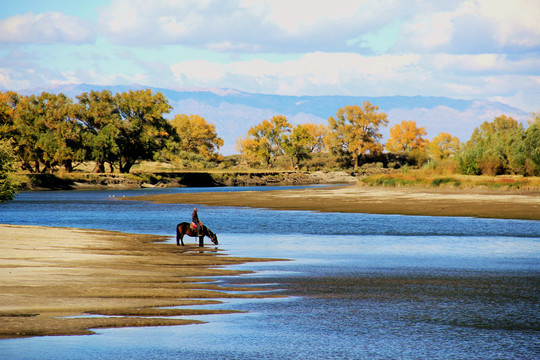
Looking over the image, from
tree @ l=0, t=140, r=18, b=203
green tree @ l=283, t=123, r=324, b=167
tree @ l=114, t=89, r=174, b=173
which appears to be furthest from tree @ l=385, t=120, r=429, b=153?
tree @ l=0, t=140, r=18, b=203

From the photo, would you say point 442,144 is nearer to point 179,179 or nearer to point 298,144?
point 298,144

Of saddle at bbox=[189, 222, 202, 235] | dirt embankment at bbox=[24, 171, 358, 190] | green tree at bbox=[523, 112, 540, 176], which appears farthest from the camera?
dirt embankment at bbox=[24, 171, 358, 190]

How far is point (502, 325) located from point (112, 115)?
101 meters

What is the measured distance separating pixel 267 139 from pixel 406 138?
3864cm

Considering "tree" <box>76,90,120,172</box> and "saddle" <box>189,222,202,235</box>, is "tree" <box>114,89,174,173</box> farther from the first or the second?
"saddle" <box>189,222,202,235</box>

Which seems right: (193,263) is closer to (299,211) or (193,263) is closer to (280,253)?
(280,253)

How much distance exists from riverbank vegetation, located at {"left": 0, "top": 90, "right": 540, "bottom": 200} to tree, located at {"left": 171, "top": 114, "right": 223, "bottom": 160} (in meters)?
0.27

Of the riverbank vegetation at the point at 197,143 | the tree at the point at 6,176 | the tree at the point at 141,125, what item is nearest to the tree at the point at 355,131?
the riverbank vegetation at the point at 197,143

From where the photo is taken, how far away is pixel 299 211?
44812 mm

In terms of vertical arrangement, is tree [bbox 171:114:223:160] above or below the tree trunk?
above

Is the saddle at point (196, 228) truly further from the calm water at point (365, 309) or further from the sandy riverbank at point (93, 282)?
the calm water at point (365, 309)

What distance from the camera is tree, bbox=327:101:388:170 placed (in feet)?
484

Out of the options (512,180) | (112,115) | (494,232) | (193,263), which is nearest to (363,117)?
(112,115)

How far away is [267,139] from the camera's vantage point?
15488 centimetres
